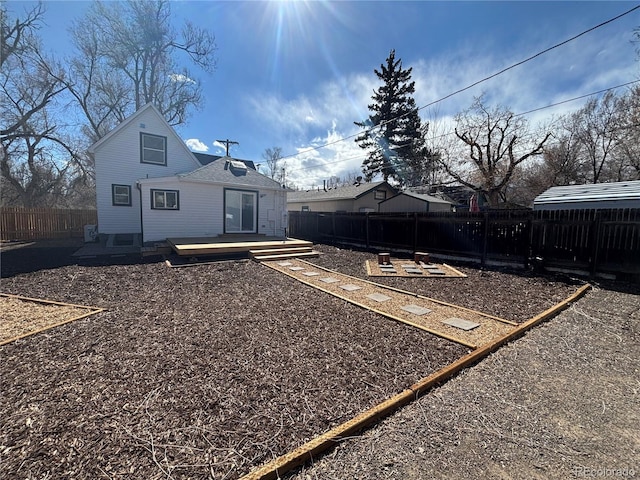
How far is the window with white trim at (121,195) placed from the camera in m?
12.6

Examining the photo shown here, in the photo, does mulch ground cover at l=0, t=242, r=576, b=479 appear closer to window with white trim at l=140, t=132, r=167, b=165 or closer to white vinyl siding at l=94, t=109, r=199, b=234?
white vinyl siding at l=94, t=109, r=199, b=234

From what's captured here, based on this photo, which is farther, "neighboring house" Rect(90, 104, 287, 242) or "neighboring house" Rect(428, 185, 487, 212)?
"neighboring house" Rect(428, 185, 487, 212)

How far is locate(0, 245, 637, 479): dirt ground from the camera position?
1732mm

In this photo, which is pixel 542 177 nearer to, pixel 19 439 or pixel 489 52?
pixel 489 52

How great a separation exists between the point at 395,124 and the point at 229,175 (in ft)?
70.8

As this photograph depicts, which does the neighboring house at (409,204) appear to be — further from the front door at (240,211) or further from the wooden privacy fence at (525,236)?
the front door at (240,211)

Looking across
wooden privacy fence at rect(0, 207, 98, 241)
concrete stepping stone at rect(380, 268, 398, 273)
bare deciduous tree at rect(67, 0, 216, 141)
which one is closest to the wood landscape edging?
concrete stepping stone at rect(380, 268, 398, 273)

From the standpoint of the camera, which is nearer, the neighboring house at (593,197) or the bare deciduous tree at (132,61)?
the neighboring house at (593,197)

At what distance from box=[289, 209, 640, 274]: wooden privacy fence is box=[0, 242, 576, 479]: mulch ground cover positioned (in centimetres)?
252

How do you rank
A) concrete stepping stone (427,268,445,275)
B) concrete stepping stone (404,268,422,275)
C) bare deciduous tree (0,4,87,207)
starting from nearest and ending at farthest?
concrete stepping stone (427,268,445,275), concrete stepping stone (404,268,422,275), bare deciduous tree (0,4,87,207)

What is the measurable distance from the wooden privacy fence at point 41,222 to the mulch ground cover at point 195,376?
12.4 meters

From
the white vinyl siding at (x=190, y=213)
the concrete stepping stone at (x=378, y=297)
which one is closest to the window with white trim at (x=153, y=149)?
the white vinyl siding at (x=190, y=213)

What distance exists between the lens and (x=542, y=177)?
2338 centimetres

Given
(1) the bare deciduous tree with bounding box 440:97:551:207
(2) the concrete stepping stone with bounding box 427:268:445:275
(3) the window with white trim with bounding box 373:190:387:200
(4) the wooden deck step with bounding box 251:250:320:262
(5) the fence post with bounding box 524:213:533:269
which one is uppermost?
(1) the bare deciduous tree with bounding box 440:97:551:207
